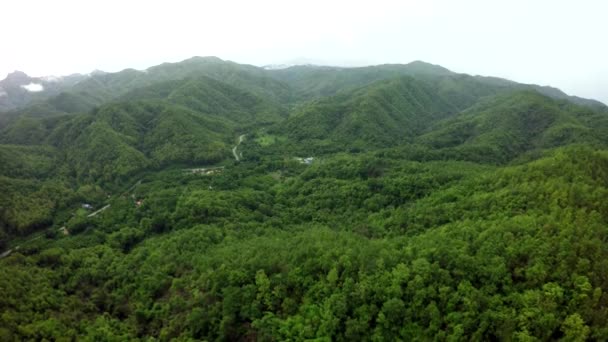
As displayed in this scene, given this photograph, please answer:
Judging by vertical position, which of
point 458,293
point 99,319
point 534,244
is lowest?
point 99,319

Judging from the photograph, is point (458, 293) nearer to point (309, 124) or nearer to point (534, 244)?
point (534, 244)

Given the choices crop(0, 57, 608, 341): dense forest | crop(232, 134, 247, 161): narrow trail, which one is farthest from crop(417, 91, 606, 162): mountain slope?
crop(232, 134, 247, 161): narrow trail

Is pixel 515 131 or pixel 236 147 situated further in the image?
pixel 236 147

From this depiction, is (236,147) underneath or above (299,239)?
above

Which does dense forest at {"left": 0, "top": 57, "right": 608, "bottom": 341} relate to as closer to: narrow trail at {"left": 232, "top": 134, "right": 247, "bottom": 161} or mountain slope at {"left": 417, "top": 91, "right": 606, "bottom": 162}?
mountain slope at {"left": 417, "top": 91, "right": 606, "bottom": 162}

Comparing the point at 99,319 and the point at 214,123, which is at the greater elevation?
the point at 214,123

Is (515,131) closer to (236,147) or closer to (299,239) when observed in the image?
(236,147)

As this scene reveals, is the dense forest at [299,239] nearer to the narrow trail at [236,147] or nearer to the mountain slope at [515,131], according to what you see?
the mountain slope at [515,131]

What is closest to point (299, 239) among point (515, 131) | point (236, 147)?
point (236, 147)

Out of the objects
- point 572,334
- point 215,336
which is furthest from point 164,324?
point 572,334
